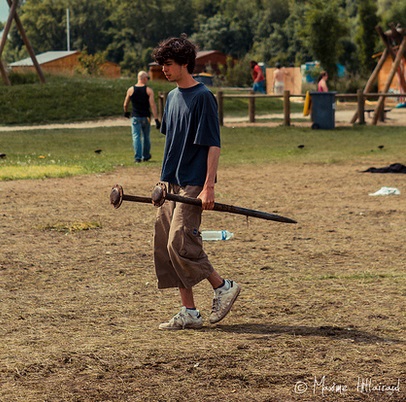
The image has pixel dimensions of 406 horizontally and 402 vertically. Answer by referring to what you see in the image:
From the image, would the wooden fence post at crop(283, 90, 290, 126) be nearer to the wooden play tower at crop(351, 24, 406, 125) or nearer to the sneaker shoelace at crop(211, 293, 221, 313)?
the wooden play tower at crop(351, 24, 406, 125)

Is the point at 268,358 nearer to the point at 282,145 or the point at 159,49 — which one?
the point at 159,49

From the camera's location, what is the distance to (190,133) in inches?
246

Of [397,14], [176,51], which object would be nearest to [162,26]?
[397,14]

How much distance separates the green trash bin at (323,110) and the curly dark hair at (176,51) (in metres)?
22.0

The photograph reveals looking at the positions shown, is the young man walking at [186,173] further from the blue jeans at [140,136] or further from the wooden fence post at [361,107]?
the wooden fence post at [361,107]

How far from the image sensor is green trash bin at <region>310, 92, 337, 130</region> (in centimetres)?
2800

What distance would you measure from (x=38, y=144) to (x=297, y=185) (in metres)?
10.8

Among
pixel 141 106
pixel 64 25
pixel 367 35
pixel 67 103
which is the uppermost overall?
pixel 64 25

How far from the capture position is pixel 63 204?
13125 millimetres

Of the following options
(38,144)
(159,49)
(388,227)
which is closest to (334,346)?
(159,49)

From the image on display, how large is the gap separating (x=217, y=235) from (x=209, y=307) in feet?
10.6

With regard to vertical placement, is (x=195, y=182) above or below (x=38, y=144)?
above

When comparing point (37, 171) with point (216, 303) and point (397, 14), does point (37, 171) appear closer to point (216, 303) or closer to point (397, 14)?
point (216, 303)

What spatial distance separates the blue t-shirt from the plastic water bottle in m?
3.81
